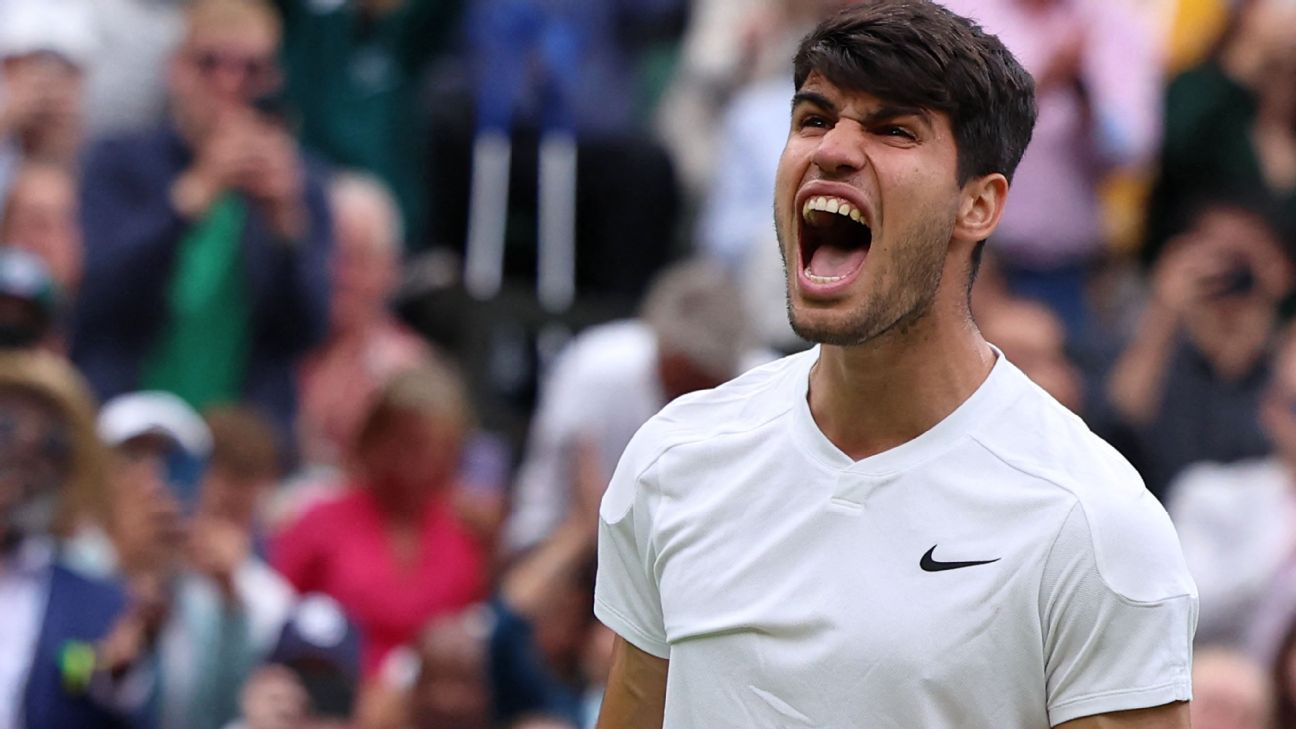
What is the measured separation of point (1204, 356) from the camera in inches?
258

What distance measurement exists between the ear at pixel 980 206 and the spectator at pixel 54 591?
341 centimetres

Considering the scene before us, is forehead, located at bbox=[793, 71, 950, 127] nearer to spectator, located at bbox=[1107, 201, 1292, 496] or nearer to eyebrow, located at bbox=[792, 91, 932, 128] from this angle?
eyebrow, located at bbox=[792, 91, 932, 128]

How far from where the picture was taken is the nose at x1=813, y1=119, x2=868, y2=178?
2.60 meters

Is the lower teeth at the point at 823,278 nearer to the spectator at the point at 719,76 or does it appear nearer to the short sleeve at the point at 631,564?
the short sleeve at the point at 631,564

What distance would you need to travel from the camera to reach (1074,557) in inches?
99.1

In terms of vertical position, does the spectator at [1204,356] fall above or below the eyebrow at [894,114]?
below

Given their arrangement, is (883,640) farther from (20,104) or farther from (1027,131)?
(20,104)

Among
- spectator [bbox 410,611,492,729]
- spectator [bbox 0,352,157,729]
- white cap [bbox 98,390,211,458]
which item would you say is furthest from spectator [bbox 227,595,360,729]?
white cap [bbox 98,390,211,458]

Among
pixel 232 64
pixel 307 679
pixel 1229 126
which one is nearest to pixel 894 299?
pixel 307 679

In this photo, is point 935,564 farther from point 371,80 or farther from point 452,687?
point 371,80

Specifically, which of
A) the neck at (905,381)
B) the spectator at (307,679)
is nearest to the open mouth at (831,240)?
the neck at (905,381)

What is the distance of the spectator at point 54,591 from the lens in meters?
5.48

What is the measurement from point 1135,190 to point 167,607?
3.57 m

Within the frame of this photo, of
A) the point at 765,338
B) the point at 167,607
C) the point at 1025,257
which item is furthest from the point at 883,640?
the point at 1025,257
